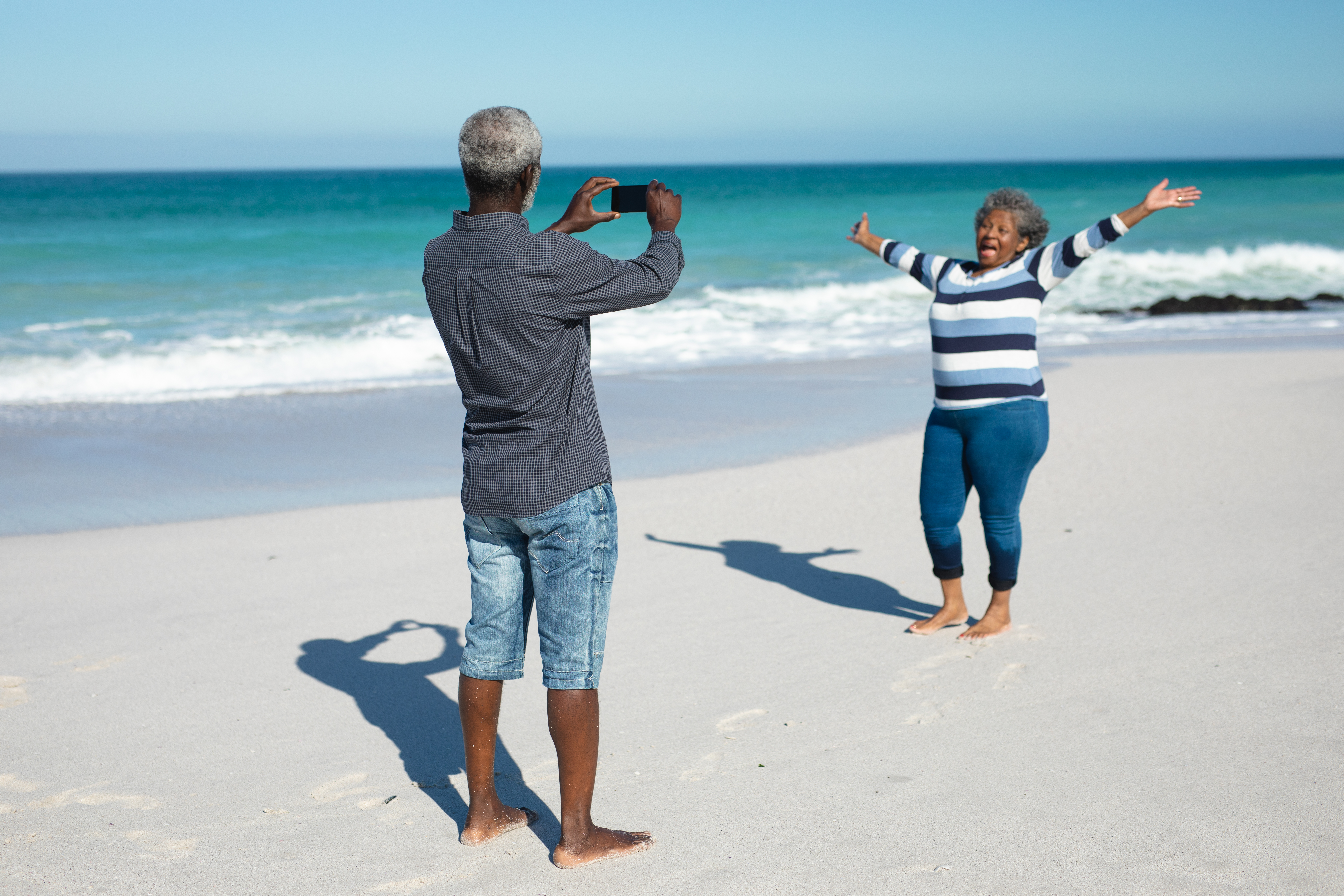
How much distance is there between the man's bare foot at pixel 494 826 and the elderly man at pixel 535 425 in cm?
23

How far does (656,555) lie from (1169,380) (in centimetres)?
609

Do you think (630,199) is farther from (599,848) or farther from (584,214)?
(599,848)

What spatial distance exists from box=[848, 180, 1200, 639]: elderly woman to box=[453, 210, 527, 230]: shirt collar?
1853mm

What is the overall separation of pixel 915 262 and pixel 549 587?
2.44 meters

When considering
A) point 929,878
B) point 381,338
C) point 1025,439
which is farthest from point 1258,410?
point 381,338

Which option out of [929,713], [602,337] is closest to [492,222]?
[929,713]

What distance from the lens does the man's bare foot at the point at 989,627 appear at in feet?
14.3

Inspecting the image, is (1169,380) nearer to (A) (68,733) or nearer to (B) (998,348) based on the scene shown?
(B) (998,348)

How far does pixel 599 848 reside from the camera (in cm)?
279

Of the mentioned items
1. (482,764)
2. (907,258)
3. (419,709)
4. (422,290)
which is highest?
(907,258)

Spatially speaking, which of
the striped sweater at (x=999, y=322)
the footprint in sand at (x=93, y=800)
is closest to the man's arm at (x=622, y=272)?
the striped sweater at (x=999, y=322)

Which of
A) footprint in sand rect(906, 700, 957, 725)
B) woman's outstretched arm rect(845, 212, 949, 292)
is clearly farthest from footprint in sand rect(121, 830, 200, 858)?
woman's outstretched arm rect(845, 212, 949, 292)

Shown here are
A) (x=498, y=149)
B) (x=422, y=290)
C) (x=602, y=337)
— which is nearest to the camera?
(x=498, y=149)

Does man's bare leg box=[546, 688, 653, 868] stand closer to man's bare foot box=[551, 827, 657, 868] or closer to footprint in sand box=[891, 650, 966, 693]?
man's bare foot box=[551, 827, 657, 868]
